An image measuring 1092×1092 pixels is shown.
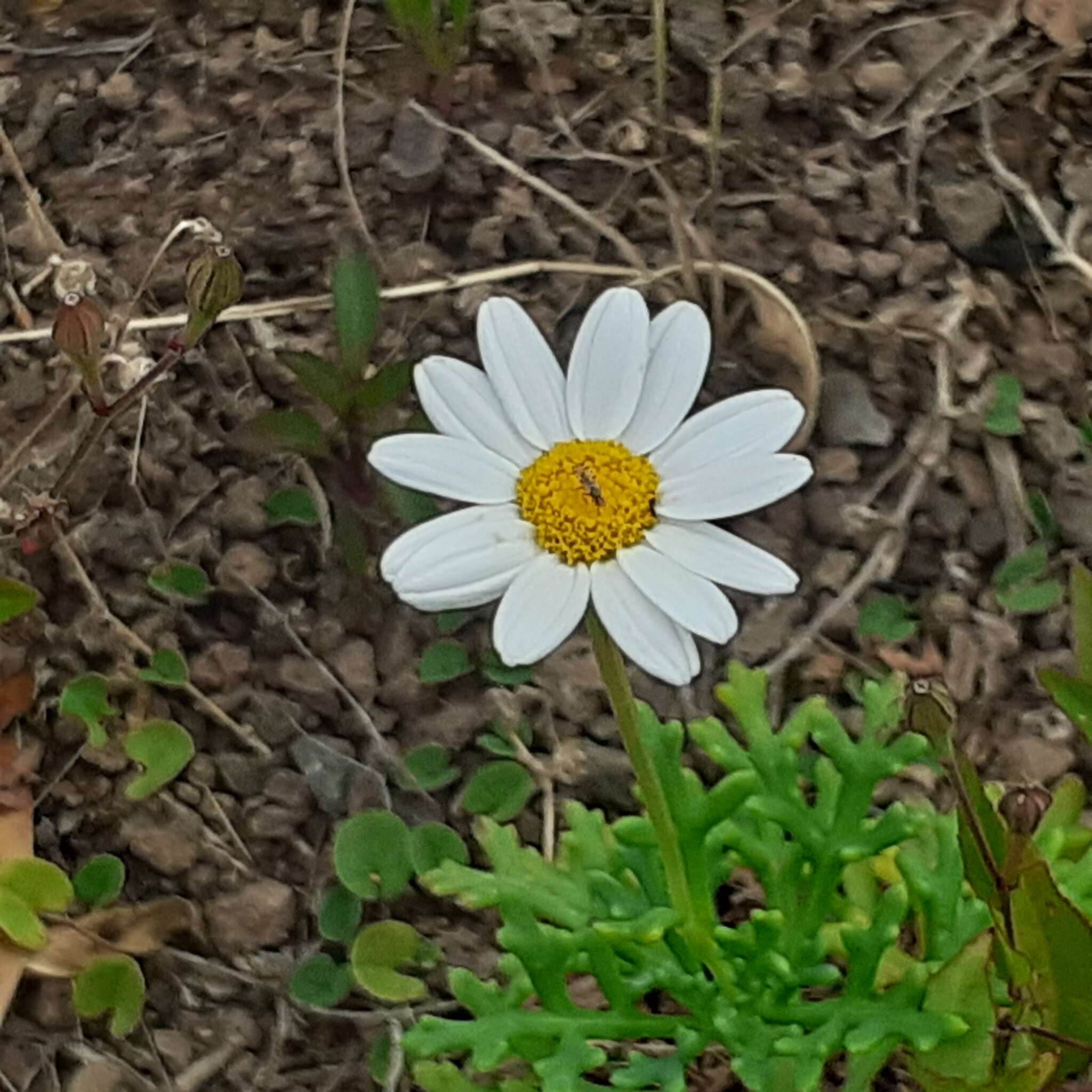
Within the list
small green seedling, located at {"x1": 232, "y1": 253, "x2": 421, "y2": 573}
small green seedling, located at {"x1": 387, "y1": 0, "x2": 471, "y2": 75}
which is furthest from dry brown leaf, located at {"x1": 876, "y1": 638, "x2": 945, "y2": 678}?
small green seedling, located at {"x1": 387, "y1": 0, "x2": 471, "y2": 75}

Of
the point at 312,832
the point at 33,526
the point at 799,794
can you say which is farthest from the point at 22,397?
the point at 799,794

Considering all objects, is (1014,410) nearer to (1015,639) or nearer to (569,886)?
(1015,639)

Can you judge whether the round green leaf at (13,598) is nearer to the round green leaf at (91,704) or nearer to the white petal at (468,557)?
the round green leaf at (91,704)

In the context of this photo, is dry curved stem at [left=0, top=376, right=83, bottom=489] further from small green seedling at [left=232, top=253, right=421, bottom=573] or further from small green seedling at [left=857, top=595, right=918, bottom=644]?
small green seedling at [left=857, top=595, right=918, bottom=644]

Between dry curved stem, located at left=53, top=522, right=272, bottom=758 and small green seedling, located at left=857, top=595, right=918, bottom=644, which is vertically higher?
dry curved stem, located at left=53, top=522, right=272, bottom=758

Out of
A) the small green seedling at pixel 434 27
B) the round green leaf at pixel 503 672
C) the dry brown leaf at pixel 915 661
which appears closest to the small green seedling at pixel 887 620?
the dry brown leaf at pixel 915 661
